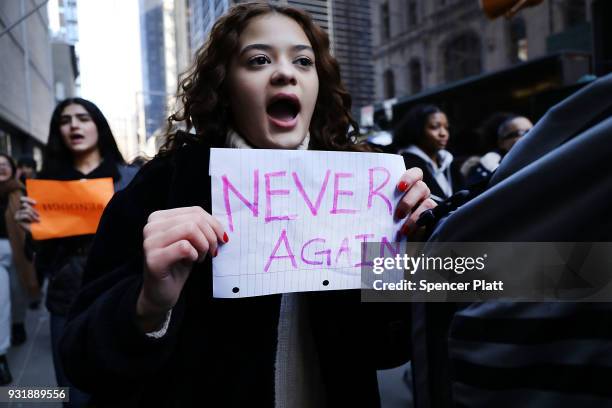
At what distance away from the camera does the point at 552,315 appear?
0.73m

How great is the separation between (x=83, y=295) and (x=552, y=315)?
1.04 meters

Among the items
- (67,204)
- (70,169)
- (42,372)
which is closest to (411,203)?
(67,204)

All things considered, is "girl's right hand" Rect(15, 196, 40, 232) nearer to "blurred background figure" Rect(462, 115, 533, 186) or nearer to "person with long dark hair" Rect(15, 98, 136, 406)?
"person with long dark hair" Rect(15, 98, 136, 406)

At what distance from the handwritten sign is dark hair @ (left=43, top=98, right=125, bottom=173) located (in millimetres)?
2352

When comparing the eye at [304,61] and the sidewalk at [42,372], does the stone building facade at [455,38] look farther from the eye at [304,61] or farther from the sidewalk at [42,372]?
the eye at [304,61]

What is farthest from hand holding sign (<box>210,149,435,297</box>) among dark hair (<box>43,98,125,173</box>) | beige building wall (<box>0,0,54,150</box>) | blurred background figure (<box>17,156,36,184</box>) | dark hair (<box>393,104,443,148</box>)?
beige building wall (<box>0,0,54,150</box>)

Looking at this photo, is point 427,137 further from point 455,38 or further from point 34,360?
point 455,38

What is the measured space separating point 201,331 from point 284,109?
617mm

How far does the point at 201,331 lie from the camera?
1252mm

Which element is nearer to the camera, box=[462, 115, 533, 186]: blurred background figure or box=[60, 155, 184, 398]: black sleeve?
box=[60, 155, 184, 398]: black sleeve

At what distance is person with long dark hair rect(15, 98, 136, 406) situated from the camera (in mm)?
2867

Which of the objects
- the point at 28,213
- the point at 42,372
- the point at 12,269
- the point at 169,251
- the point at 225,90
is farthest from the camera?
the point at 12,269

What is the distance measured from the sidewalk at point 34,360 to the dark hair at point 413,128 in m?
3.49

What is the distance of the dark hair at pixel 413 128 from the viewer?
15.3ft
